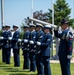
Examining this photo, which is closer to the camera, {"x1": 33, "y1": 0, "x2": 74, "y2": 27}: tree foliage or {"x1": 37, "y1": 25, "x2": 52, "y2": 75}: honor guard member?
{"x1": 37, "y1": 25, "x2": 52, "y2": 75}: honor guard member

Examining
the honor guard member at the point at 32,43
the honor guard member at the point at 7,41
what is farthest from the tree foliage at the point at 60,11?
the honor guard member at the point at 32,43

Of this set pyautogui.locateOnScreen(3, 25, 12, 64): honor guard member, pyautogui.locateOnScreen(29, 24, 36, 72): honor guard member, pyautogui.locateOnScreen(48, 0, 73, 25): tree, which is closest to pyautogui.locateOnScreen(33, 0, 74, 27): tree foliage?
pyautogui.locateOnScreen(48, 0, 73, 25): tree

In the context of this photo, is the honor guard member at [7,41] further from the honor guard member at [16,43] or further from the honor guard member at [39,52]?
the honor guard member at [39,52]

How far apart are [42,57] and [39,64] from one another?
594 mm

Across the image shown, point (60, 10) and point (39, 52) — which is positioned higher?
point (60, 10)

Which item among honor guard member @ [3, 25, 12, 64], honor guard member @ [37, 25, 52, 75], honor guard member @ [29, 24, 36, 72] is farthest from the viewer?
honor guard member @ [3, 25, 12, 64]

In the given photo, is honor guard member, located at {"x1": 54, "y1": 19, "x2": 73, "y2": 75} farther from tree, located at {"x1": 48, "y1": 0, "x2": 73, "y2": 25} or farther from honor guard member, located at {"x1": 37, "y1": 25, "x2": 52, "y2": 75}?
tree, located at {"x1": 48, "y1": 0, "x2": 73, "y2": 25}

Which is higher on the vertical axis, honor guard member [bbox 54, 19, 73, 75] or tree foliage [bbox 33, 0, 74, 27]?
tree foliage [bbox 33, 0, 74, 27]

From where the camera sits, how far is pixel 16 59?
A: 14.4 metres

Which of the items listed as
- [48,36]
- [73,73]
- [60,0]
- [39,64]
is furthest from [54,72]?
[60,0]

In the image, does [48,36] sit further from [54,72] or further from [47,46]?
[54,72]

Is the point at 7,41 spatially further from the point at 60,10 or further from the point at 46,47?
the point at 60,10

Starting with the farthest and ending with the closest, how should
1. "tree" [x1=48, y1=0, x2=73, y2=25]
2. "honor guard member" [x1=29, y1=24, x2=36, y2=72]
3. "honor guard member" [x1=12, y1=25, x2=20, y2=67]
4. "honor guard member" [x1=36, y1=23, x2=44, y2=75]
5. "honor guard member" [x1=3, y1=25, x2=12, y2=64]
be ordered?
"tree" [x1=48, y1=0, x2=73, y2=25], "honor guard member" [x1=3, y1=25, x2=12, y2=64], "honor guard member" [x1=12, y1=25, x2=20, y2=67], "honor guard member" [x1=29, y1=24, x2=36, y2=72], "honor guard member" [x1=36, y1=23, x2=44, y2=75]

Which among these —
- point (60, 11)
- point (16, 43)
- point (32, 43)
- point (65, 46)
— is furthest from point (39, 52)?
point (60, 11)
